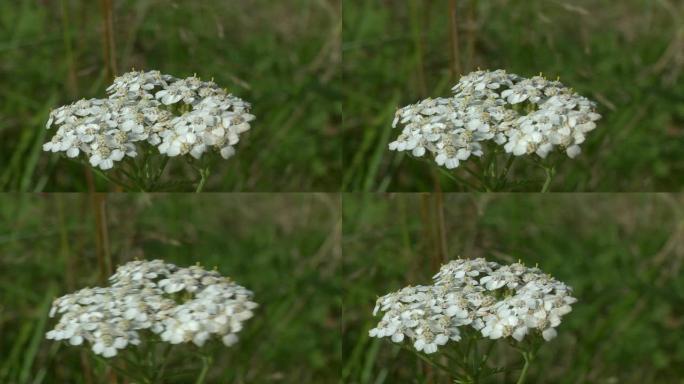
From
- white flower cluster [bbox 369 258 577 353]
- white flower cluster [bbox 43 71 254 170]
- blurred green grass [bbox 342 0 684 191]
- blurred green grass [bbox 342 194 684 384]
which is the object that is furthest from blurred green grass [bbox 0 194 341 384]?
white flower cluster [bbox 369 258 577 353]

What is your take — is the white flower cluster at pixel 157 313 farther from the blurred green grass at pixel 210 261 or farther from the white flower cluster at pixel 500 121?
the blurred green grass at pixel 210 261

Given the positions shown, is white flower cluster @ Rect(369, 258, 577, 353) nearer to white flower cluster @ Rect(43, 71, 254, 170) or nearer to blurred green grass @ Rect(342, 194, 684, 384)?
white flower cluster @ Rect(43, 71, 254, 170)

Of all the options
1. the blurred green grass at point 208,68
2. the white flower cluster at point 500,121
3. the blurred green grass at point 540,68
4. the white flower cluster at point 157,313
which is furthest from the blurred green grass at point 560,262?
the white flower cluster at point 157,313

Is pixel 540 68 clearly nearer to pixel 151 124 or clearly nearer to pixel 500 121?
pixel 500 121

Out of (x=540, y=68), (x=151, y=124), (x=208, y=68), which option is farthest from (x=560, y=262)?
(x=151, y=124)

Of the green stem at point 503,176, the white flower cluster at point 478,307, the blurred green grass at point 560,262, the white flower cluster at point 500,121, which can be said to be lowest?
the blurred green grass at point 560,262

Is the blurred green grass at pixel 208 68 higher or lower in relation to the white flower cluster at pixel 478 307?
higher

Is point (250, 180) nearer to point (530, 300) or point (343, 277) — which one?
point (343, 277)
